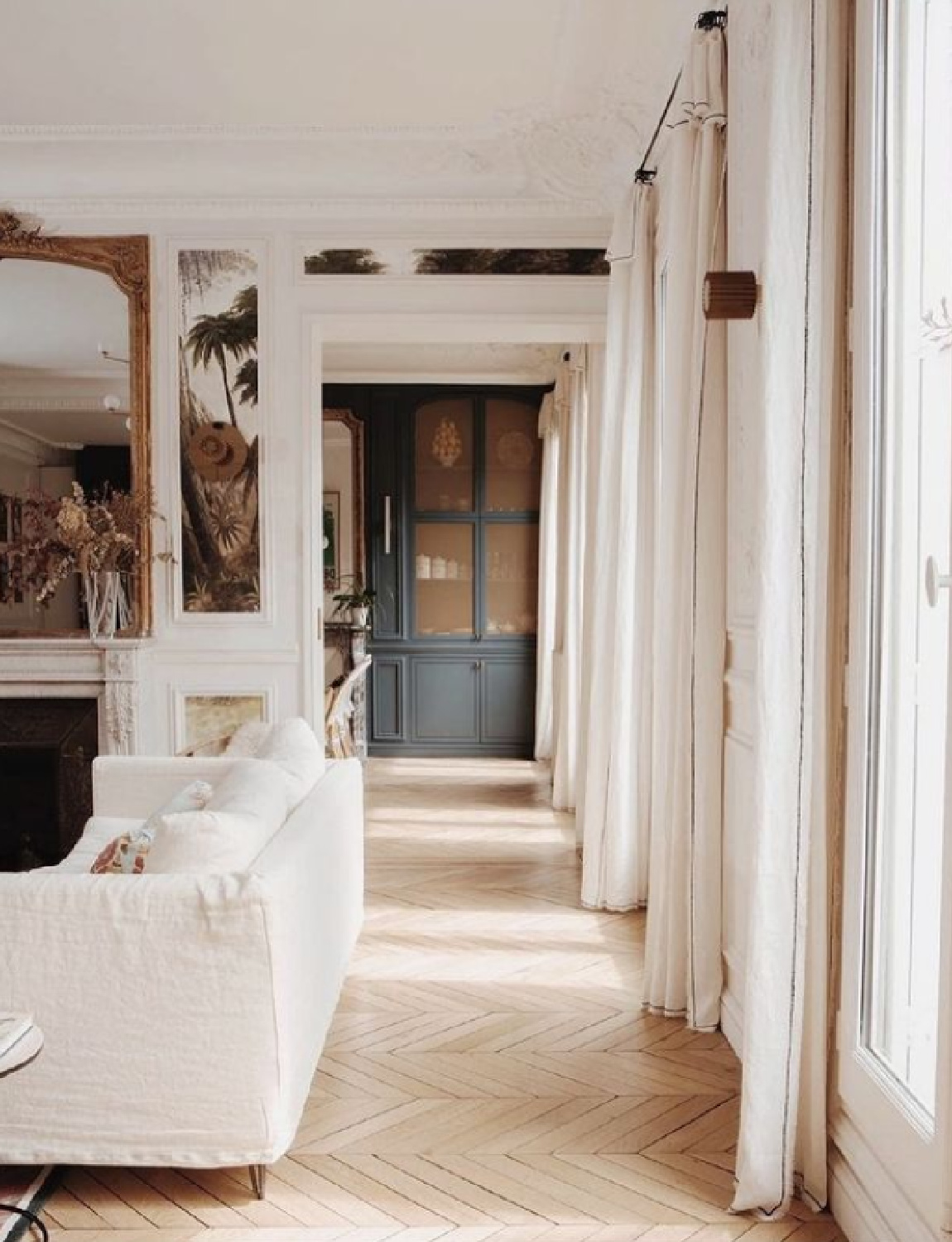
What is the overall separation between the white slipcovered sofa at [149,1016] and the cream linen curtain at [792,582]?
102cm

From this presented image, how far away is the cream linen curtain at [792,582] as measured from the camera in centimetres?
239

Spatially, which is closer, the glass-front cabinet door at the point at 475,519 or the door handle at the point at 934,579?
the door handle at the point at 934,579

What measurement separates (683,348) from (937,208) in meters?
1.43

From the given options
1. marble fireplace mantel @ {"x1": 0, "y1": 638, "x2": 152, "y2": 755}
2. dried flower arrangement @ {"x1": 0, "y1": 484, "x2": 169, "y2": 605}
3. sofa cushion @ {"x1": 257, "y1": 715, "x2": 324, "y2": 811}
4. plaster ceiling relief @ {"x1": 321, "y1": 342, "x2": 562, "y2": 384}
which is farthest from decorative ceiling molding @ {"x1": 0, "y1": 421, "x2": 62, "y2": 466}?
plaster ceiling relief @ {"x1": 321, "y1": 342, "x2": 562, "y2": 384}

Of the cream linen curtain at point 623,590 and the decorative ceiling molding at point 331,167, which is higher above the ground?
the decorative ceiling molding at point 331,167

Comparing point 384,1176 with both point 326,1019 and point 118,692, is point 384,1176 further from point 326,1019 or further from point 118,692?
point 118,692

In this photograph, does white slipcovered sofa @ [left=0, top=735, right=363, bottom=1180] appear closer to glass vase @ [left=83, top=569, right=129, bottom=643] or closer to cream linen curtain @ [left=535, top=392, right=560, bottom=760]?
glass vase @ [left=83, top=569, right=129, bottom=643]

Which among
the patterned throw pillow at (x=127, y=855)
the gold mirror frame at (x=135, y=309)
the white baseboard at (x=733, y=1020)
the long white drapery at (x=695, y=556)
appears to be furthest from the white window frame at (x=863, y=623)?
the gold mirror frame at (x=135, y=309)

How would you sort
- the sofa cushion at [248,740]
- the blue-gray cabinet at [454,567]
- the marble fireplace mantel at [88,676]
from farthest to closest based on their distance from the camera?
the blue-gray cabinet at [454,567]
the marble fireplace mantel at [88,676]
the sofa cushion at [248,740]

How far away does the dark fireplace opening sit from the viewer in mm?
5352

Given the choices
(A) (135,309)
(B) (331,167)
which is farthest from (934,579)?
(A) (135,309)

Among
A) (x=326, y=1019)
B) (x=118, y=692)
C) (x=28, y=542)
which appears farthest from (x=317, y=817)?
(x=28, y=542)

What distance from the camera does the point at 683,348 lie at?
350 centimetres

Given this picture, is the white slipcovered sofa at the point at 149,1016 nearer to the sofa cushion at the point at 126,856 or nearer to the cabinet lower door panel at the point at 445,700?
the sofa cushion at the point at 126,856
